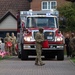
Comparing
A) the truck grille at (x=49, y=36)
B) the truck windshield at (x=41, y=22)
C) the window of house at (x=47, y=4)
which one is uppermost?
the window of house at (x=47, y=4)

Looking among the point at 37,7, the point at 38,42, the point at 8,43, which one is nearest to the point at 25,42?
the point at 38,42

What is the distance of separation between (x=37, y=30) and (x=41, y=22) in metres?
1.32

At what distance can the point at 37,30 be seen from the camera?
28922 millimetres

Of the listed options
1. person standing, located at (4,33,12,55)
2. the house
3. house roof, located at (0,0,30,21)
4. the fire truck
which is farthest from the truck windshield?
house roof, located at (0,0,30,21)

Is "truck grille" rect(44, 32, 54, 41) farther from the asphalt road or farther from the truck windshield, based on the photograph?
the asphalt road

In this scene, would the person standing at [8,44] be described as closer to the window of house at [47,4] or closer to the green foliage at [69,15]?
the green foliage at [69,15]

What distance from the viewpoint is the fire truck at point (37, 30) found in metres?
29.0

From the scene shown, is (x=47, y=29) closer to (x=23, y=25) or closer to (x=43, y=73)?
(x=23, y=25)

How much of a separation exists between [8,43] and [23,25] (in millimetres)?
7954

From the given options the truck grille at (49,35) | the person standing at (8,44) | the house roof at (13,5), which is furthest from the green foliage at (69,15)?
the truck grille at (49,35)

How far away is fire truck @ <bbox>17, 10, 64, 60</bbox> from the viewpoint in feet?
95.0

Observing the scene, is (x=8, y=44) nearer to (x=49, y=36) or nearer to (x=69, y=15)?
(x=49, y=36)

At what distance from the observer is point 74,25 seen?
56781mm

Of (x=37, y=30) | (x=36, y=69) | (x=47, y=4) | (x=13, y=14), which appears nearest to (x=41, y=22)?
(x=37, y=30)
